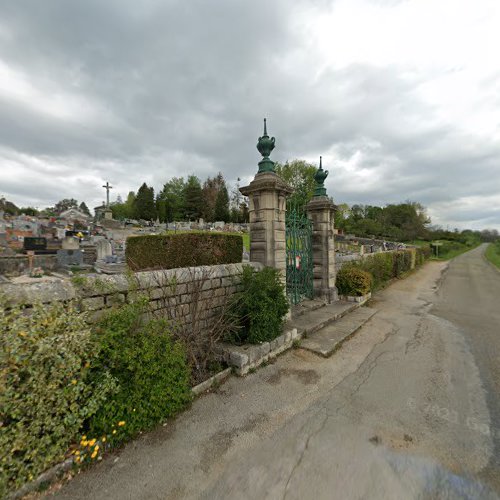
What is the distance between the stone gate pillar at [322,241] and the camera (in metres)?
7.66

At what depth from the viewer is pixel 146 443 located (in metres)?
2.56

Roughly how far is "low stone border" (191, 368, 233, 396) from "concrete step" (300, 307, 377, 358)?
174 centimetres

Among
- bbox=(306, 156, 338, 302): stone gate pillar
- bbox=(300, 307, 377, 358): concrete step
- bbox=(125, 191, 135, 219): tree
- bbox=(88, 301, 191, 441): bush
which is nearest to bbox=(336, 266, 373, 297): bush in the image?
bbox=(306, 156, 338, 302): stone gate pillar

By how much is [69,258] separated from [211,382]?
48.4ft

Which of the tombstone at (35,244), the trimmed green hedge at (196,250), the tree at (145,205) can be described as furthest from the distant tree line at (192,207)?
the trimmed green hedge at (196,250)

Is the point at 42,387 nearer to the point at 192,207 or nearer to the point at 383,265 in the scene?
the point at 383,265

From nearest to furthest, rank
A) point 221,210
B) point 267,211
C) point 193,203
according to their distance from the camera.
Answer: point 267,211 < point 221,210 < point 193,203

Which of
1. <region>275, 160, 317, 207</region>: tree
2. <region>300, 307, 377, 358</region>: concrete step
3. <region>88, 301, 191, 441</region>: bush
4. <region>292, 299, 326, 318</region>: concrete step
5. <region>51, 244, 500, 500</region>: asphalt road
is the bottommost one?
<region>51, 244, 500, 500</region>: asphalt road

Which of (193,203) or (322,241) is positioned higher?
(193,203)

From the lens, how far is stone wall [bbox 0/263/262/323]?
8.11 feet

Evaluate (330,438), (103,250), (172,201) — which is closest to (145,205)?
(172,201)

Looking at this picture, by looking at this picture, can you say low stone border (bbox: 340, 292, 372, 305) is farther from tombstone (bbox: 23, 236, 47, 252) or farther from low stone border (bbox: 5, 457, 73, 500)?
tombstone (bbox: 23, 236, 47, 252)

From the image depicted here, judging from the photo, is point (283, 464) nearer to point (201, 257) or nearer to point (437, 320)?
point (201, 257)

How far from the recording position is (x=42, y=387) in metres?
2.10
